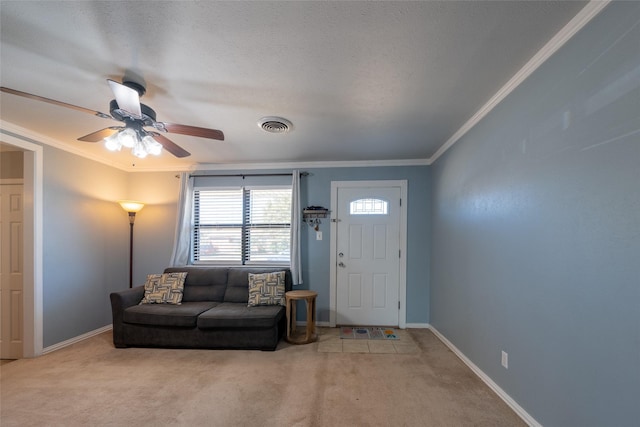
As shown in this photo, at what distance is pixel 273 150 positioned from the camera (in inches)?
135

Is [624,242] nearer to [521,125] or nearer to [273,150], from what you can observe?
[521,125]

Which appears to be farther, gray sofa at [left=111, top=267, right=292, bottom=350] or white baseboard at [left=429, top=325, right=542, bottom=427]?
gray sofa at [left=111, top=267, right=292, bottom=350]

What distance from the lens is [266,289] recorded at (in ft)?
11.2

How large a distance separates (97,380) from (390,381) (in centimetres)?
273

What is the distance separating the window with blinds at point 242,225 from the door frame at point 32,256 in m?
1.70

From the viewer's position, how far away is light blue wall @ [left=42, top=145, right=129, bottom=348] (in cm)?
299

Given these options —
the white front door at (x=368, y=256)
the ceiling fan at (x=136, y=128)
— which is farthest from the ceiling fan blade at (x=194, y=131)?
the white front door at (x=368, y=256)

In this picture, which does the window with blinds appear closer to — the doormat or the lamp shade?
the lamp shade

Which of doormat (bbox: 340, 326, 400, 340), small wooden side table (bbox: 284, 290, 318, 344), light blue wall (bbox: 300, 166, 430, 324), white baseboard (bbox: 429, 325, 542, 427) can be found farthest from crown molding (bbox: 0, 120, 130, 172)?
white baseboard (bbox: 429, 325, 542, 427)

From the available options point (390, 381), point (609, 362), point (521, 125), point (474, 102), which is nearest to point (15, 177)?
point (390, 381)

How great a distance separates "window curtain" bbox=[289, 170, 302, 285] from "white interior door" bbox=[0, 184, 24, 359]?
3.11 meters

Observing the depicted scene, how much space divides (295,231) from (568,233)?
2.95 m

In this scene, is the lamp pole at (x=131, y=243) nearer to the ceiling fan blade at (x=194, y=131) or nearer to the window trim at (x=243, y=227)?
the window trim at (x=243, y=227)

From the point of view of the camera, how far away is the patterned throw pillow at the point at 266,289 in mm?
3371
